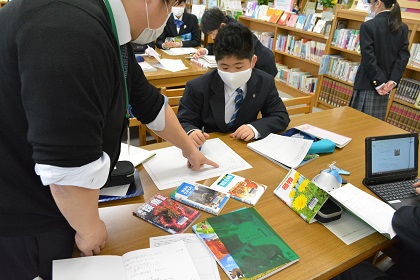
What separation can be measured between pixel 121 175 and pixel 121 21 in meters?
0.56

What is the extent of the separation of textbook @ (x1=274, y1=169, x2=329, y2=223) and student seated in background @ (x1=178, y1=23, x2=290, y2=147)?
17.0 inches

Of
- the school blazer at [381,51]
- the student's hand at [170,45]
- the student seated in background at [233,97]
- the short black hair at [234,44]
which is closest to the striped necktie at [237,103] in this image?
the student seated in background at [233,97]

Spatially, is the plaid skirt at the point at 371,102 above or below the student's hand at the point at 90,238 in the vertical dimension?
below

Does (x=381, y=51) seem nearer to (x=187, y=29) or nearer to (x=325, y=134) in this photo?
(x=325, y=134)

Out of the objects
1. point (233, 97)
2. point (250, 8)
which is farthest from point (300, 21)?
point (233, 97)

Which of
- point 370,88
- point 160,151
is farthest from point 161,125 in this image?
point 370,88

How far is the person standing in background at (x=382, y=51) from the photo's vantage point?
9.16 ft

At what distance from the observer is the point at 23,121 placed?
63 cm

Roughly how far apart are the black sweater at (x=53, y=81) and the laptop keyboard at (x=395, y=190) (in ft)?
3.34

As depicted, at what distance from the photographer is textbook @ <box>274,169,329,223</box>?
101cm

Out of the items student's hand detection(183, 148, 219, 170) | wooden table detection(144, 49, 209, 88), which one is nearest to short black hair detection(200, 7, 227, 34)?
wooden table detection(144, 49, 209, 88)

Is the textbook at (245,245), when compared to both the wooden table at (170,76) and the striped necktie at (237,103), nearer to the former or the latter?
the striped necktie at (237,103)

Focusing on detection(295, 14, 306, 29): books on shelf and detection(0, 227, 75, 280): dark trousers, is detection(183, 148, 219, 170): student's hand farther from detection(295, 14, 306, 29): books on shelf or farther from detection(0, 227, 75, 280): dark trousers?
detection(295, 14, 306, 29): books on shelf

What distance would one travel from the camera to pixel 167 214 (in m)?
1.00
